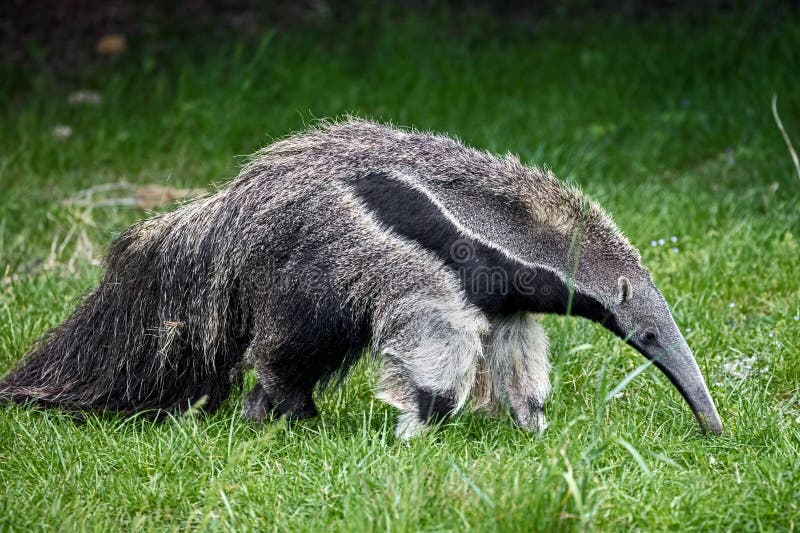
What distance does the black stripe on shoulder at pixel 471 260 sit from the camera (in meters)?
4.54

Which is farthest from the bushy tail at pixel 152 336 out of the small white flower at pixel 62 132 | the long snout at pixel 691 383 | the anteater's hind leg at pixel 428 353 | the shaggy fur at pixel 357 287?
the small white flower at pixel 62 132

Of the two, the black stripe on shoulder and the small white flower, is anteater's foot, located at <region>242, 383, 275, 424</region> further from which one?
the small white flower

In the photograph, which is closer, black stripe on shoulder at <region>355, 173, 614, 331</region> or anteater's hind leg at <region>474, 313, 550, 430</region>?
black stripe on shoulder at <region>355, 173, 614, 331</region>

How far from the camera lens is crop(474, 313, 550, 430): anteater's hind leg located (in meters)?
4.96

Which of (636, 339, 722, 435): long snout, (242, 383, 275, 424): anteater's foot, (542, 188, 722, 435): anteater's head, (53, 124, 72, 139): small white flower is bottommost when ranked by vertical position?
(242, 383, 275, 424): anteater's foot

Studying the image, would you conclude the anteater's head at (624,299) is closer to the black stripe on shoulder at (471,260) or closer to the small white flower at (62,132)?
the black stripe on shoulder at (471,260)

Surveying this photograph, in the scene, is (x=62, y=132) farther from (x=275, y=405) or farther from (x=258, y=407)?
(x=275, y=405)

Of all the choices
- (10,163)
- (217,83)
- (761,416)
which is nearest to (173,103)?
(217,83)

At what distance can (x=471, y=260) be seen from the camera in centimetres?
454

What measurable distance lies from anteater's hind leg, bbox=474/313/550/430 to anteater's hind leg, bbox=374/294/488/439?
325 mm

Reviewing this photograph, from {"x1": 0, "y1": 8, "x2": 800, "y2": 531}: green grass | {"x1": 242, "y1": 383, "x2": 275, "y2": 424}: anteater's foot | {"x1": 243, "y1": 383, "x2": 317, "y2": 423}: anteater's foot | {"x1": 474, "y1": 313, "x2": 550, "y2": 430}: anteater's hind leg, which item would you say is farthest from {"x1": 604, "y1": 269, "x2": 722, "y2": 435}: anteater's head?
{"x1": 242, "y1": 383, "x2": 275, "y2": 424}: anteater's foot

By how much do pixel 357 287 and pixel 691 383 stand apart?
5.04 feet

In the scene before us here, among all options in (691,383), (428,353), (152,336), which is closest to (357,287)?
(428,353)

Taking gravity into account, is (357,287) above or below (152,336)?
above
